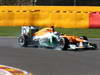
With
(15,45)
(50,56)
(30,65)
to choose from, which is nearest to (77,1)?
(15,45)

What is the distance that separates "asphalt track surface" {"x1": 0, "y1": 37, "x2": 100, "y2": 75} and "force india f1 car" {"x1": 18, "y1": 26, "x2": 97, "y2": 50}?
316 mm

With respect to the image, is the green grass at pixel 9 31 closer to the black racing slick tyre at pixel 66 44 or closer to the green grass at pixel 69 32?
the green grass at pixel 69 32

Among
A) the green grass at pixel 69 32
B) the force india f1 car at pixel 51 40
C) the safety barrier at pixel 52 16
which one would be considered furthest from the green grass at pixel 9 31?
the force india f1 car at pixel 51 40

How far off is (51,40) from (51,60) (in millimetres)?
2491

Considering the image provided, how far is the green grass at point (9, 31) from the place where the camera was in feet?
59.2

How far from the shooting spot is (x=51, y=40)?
1380 centimetres

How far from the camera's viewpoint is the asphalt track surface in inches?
387

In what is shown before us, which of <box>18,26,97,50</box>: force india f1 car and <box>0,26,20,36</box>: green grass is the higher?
<box>18,26,97,50</box>: force india f1 car

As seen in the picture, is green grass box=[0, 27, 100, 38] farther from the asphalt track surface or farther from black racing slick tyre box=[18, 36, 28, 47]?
the asphalt track surface

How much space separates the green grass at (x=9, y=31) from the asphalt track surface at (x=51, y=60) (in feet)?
11.9

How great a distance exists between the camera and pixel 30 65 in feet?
34.7

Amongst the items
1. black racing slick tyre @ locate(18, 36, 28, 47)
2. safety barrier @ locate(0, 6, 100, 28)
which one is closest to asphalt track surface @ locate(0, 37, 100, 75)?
black racing slick tyre @ locate(18, 36, 28, 47)

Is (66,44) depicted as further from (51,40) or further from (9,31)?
(9,31)

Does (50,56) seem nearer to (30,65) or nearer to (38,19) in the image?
(30,65)
